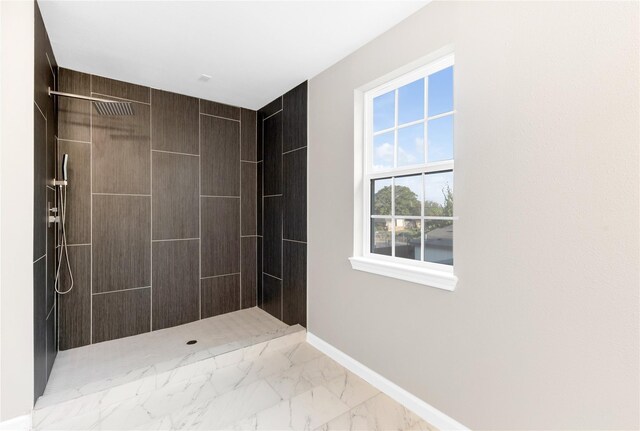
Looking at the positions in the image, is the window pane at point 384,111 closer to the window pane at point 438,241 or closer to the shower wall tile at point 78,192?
the window pane at point 438,241

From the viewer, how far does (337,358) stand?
2521 mm

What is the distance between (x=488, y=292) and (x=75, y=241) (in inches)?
125

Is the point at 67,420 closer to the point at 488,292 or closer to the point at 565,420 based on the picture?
the point at 488,292

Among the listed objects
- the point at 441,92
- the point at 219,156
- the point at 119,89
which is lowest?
the point at 219,156

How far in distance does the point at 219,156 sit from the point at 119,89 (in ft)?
3.51

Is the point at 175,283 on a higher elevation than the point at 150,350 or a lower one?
higher

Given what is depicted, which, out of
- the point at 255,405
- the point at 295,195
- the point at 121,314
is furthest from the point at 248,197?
the point at 255,405

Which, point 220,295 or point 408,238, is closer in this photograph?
point 408,238

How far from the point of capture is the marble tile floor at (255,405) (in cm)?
179

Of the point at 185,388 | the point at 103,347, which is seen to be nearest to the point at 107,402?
the point at 185,388

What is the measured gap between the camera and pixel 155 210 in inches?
120

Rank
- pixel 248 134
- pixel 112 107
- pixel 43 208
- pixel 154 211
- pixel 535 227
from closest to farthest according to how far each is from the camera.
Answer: pixel 535 227 → pixel 43 208 → pixel 112 107 → pixel 154 211 → pixel 248 134

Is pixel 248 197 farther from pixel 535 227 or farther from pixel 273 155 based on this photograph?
pixel 535 227

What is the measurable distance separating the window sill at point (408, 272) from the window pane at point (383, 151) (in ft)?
2.34
